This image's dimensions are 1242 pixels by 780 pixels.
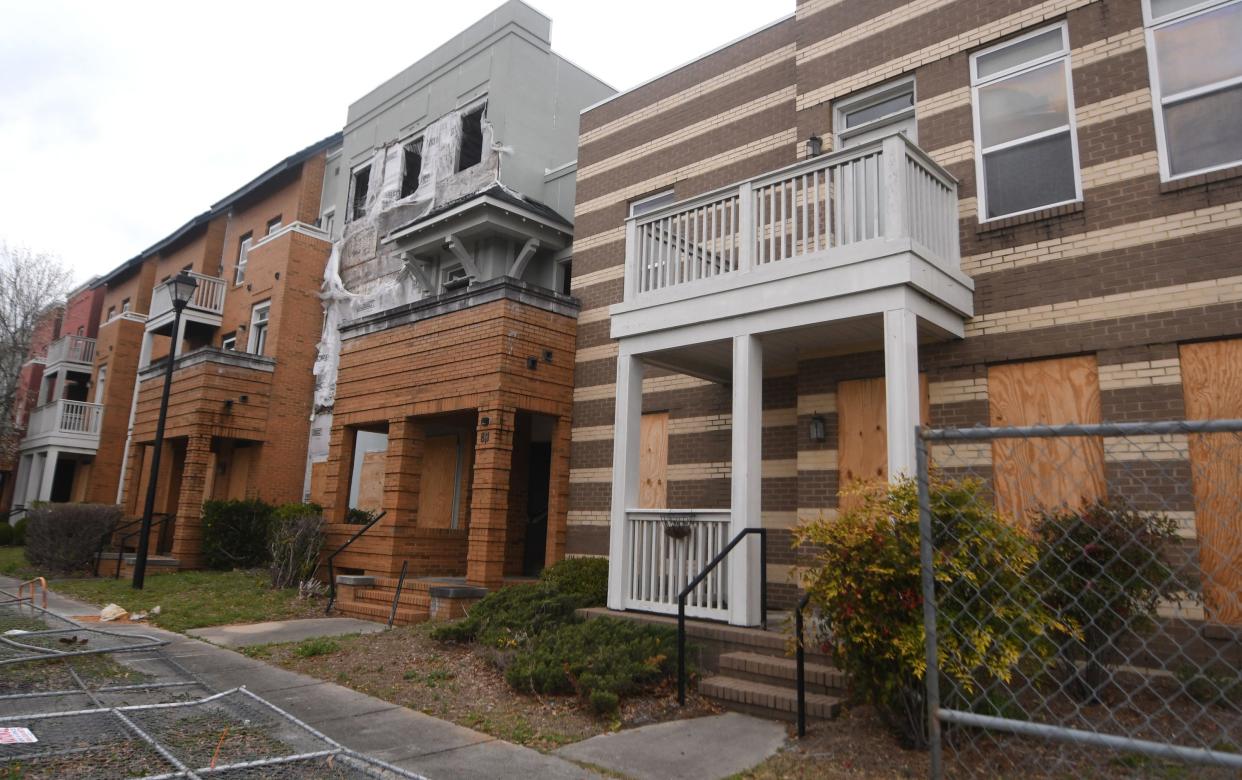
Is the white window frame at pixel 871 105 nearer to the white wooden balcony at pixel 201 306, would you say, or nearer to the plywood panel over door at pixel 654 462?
the plywood panel over door at pixel 654 462

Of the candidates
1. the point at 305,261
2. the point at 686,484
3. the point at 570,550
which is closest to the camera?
the point at 686,484

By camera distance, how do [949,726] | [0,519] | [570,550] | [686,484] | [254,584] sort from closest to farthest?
1. [949,726]
2. [686,484]
3. [570,550]
4. [254,584]
5. [0,519]

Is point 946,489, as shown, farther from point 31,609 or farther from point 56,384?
point 56,384

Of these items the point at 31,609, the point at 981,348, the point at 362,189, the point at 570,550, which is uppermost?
the point at 362,189

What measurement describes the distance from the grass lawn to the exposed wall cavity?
16.7ft

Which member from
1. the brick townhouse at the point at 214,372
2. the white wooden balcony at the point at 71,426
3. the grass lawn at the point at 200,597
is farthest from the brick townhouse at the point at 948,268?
the white wooden balcony at the point at 71,426

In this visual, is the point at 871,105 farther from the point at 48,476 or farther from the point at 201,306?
the point at 48,476

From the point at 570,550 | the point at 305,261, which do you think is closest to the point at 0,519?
the point at 305,261

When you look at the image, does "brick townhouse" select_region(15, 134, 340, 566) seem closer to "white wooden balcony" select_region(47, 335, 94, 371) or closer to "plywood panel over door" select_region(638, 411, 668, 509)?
"white wooden balcony" select_region(47, 335, 94, 371)

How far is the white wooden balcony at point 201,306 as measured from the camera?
24266 millimetres

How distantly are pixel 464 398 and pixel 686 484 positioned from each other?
403cm

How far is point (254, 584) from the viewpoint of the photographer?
15023mm

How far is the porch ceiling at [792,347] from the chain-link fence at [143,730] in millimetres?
5734

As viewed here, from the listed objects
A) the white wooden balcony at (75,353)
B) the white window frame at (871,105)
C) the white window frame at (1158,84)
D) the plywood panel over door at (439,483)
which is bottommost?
the plywood panel over door at (439,483)
